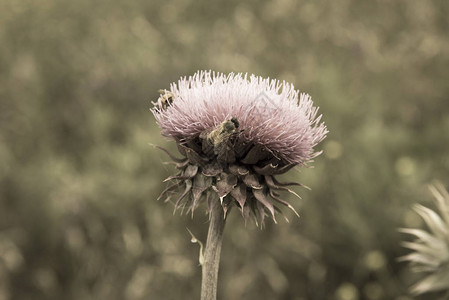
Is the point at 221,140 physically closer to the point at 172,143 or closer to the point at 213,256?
the point at 213,256

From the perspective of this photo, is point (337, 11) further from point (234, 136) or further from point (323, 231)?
point (234, 136)

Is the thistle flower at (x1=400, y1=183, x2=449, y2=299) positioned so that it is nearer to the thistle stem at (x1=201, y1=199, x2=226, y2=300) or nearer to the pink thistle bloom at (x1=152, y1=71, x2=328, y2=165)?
the pink thistle bloom at (x1=152, y1=71, x2=328, y2=165)

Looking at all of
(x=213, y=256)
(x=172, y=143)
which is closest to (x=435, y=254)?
(x=213, y=256)

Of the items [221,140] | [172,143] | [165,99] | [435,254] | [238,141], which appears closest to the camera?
[221,140]

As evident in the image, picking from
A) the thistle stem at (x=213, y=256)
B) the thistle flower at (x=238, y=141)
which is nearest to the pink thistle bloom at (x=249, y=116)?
the thistle flower at (x=238, y=141)

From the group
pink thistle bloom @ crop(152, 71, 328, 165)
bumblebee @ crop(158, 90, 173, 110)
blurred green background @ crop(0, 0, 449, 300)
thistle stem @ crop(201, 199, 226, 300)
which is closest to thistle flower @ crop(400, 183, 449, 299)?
blurred green background @ crop(0, 0, 449, 300)

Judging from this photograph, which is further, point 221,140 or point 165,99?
point 165,99
